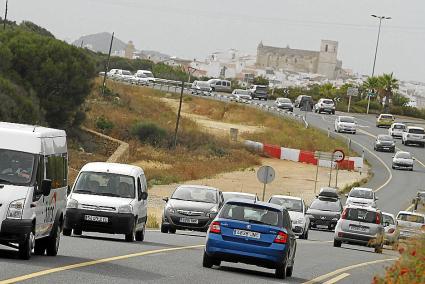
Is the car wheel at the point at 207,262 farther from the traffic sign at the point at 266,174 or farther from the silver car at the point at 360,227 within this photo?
the traffic sign at the point at 266,174

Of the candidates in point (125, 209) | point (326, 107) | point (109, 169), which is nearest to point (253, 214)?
point (125, 209)

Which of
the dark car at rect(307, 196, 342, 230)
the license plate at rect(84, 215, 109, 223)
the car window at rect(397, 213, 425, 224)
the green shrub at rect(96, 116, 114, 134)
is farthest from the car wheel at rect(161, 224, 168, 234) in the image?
the green shrub at rect(96, 116, 114, 134)

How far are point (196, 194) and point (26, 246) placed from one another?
1730 cm

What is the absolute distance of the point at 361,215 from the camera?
39219mm

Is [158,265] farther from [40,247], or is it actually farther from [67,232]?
[67,232]

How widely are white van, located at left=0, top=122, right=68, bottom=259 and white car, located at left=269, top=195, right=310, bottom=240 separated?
2089cm

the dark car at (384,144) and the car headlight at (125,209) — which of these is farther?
the dark car at (384,144)

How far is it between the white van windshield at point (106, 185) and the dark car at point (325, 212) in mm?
25169

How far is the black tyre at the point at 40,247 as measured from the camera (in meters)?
20.9

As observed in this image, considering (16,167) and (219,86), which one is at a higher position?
(16,167)

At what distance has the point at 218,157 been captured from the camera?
3511 inches

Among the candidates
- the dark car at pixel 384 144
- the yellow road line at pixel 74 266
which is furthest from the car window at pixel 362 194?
the dark car at pixel 384 144

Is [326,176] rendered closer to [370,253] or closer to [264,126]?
[264,126]

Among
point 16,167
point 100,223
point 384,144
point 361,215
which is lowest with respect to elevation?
point 384,144
